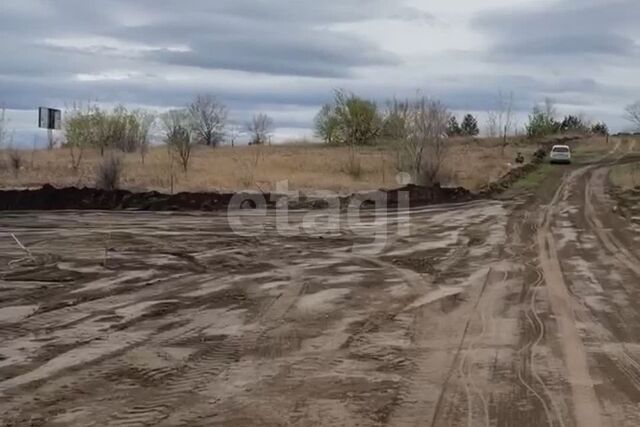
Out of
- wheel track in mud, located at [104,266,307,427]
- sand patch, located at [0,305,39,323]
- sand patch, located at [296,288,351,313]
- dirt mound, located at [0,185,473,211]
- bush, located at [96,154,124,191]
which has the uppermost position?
bush, located at [96,154,124,191]

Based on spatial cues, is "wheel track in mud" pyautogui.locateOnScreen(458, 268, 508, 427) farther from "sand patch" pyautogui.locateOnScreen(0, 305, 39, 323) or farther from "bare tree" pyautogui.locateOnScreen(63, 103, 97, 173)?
"bare tree" pyautogui.locateOnScreen(63, 103, 97, 173)

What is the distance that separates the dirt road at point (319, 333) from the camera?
20.9 ft

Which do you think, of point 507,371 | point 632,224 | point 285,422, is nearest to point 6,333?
point 285,422

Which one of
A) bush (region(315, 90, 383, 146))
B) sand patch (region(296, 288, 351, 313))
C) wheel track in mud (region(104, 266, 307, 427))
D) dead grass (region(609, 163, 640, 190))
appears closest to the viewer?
wheel track in mud (region(104, 266, 307, 427))

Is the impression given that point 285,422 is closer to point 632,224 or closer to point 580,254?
point 580,254

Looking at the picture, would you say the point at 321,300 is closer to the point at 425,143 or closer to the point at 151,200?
the point at 151,200

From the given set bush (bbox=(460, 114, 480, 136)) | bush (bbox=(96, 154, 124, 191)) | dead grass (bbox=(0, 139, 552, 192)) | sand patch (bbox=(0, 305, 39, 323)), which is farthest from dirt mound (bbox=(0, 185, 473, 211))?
bush (bbox=(460, 114, 480, 136))

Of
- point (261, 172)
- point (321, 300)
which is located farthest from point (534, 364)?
point (261, 172)

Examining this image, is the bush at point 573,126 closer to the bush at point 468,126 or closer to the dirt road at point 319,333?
the bush at point 468,126

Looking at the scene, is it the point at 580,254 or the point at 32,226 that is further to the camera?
the point at 32,226

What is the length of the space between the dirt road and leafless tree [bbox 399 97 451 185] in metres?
20.5

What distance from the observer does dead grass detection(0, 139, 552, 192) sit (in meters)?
39.6

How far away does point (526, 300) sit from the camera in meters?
11.5

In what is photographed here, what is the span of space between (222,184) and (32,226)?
1566cm
